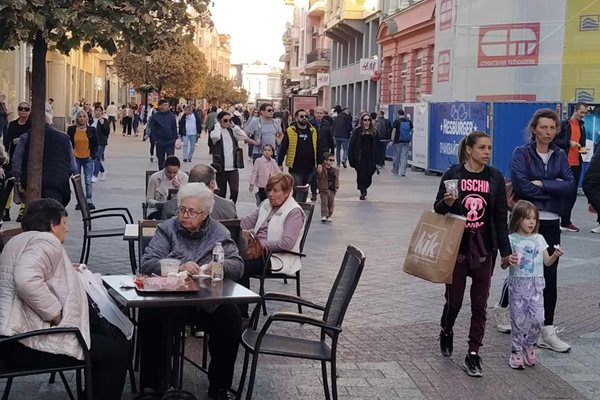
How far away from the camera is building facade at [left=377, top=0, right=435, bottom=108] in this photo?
1332 inches

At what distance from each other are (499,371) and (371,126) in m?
11.7

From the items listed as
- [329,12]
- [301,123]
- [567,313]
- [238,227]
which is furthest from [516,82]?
[329,12]

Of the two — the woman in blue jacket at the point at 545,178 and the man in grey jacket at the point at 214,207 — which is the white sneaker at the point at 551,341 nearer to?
the woman in blue jacket at the point at 545,178

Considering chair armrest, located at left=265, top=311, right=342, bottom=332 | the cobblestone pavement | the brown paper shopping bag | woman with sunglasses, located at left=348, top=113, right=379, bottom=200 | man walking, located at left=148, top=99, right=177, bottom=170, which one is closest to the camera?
chair armrest, located at left=265, top=311, right=342, bottom=332

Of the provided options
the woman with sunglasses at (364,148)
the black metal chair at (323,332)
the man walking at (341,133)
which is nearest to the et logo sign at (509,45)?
the man walking at (341,133)

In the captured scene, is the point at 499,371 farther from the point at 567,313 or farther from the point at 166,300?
the point at 166,300

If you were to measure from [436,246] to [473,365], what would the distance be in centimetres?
83

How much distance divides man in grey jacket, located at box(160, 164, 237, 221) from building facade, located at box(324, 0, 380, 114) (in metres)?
33.5

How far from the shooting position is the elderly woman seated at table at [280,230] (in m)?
7.60

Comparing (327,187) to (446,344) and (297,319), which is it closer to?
(446,344)

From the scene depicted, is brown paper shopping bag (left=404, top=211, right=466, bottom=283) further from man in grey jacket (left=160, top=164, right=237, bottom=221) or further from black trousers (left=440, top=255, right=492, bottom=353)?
man in grey jacket (left=160, top=164, right=237, bottom=221)

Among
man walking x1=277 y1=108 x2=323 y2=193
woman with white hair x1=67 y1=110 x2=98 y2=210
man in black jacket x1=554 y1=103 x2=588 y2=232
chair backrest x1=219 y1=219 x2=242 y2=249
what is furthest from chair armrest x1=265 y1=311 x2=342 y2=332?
woman with white hair x1=67 y1=110 x2=98 y2=210

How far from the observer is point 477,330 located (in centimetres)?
642

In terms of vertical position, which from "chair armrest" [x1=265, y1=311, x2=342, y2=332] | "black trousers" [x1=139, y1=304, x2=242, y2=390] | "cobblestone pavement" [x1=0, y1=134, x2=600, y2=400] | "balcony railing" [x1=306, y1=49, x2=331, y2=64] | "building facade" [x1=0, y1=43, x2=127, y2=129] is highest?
"balcony railing" [x1=306, y1=49, x2=331, y2=64]
